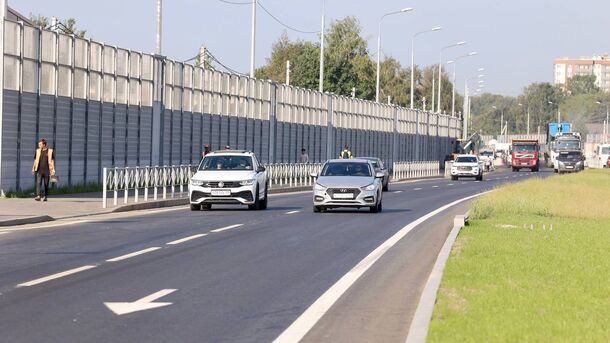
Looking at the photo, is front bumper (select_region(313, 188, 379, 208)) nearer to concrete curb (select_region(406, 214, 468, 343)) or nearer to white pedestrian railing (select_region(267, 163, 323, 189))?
concrete curb (select_region(406, 214, 468, 343))

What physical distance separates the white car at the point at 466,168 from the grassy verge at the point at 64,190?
4447cm

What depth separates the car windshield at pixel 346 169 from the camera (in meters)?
38.1

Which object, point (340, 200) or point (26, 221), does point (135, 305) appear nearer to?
point (26, 221)

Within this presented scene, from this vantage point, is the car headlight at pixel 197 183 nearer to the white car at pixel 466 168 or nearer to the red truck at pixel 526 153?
the white car at pixel 466 168

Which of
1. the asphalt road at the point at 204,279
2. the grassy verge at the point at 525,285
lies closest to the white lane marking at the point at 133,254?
the asphalt road at the point at 204,279

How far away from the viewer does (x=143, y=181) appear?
134 ft

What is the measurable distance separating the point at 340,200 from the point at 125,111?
1641 centimetres

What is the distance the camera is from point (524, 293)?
14211 millimetres

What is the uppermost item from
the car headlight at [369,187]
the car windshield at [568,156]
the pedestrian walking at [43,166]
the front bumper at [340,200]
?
the car windshield at [568,156]

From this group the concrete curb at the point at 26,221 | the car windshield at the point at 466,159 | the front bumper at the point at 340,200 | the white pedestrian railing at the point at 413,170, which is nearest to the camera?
the concrete curb at the point at 26,221

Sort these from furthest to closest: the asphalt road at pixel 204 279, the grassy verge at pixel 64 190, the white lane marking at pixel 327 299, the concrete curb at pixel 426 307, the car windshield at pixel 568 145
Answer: the car windshield at pixel 568 145, the grassy verge at pixel 64 190, the asphalt road at pixel 204 279, the white lane marking at pixel 327 299, the concrete curb at pixel 426 307

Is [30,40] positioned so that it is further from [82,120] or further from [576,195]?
[576,195]

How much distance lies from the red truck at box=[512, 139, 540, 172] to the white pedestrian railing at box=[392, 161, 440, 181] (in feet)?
59.1

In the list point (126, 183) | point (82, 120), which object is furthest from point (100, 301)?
point (82, 120)
